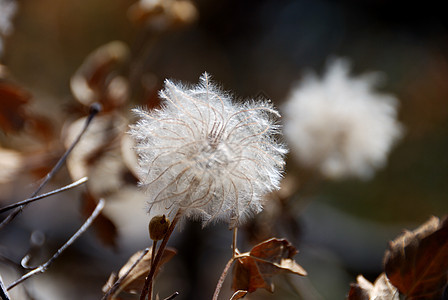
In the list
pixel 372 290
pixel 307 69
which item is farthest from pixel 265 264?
pixel 307 69

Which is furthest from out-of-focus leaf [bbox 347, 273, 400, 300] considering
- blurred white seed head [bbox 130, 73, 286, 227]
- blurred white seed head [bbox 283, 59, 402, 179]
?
blurred white seed head [bbox 283, 59, 402, 179]

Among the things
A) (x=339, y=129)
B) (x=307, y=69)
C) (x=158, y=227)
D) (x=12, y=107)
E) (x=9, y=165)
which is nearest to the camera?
(x=158, y=227)

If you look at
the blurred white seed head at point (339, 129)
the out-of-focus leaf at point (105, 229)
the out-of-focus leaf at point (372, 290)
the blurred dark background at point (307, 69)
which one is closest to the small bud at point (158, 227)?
the out-of-focus leaf at point (372, 290)

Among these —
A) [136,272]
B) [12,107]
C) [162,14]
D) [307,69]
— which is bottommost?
[136,272]

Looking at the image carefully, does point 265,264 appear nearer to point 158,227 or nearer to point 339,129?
point 158,227

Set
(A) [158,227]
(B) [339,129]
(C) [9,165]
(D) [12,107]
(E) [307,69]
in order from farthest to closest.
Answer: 1. (E) [307,69]
2. (B) [339,129]
3. (C) [9,165]
4. (D) [12,107]
5. (A) [158,227]

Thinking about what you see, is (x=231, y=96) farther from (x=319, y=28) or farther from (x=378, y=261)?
(x=319, y=28)

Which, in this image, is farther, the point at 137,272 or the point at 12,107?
the point at 12,107
